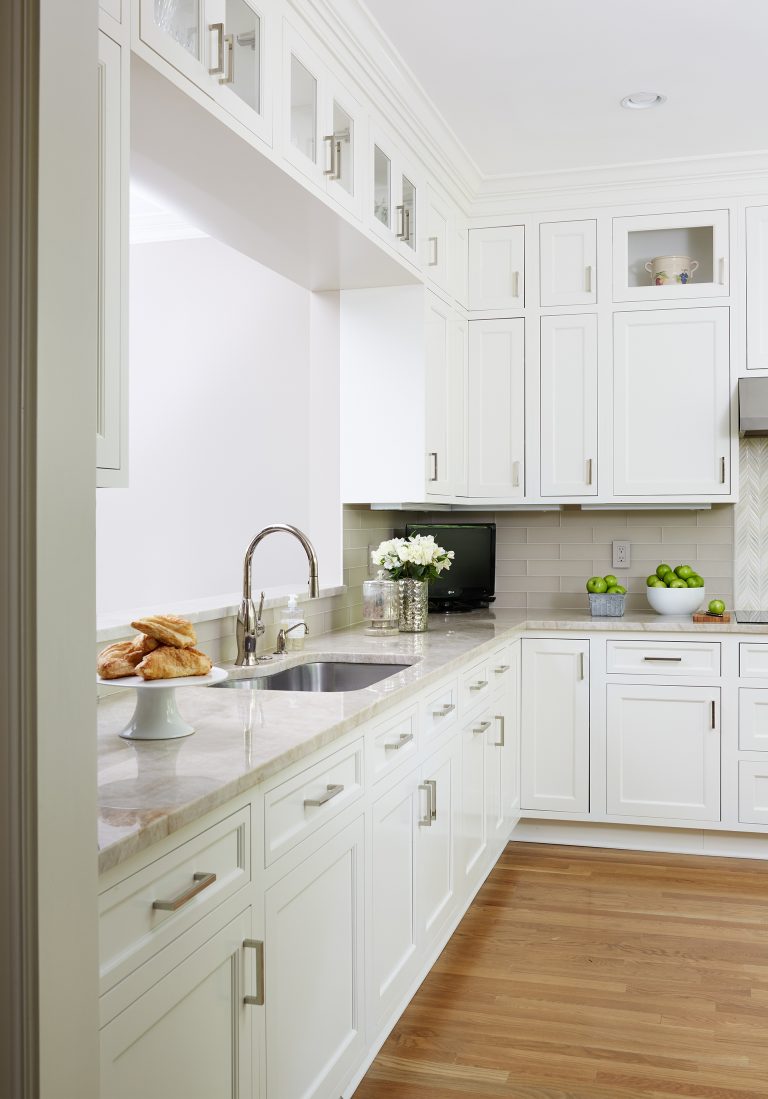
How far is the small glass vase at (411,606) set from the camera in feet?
11.8

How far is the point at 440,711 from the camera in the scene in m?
2.80

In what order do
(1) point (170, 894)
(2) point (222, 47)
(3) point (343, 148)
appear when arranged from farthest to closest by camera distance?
(3) point (343, 148) < (2) point (222, 47) < (1) point (170, 894)

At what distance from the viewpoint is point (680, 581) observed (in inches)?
167

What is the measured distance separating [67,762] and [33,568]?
0.58ft

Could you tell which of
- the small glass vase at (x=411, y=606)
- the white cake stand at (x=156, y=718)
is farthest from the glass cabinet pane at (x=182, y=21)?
the small glass vase at (x=411, y=606)

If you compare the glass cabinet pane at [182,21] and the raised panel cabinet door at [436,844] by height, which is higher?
the glass cabinet pane at [182,21]

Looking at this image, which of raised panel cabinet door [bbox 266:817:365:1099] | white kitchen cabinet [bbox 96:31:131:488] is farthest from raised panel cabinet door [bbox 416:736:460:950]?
white kitchen cabinet [bbox 96:31:131:488]

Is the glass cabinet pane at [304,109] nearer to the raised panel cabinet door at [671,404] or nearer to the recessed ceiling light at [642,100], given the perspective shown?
the recessed ceiling light at [642,100]

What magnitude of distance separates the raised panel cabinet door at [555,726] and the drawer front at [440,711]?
1.12 metres

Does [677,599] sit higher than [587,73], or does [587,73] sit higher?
[587,73]

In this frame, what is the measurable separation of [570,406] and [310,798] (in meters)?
2.82

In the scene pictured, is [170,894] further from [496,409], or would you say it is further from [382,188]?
[496,409]

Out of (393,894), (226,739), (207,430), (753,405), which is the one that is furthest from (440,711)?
(207,430)

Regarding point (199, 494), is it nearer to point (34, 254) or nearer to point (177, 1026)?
point (177, 1026)
